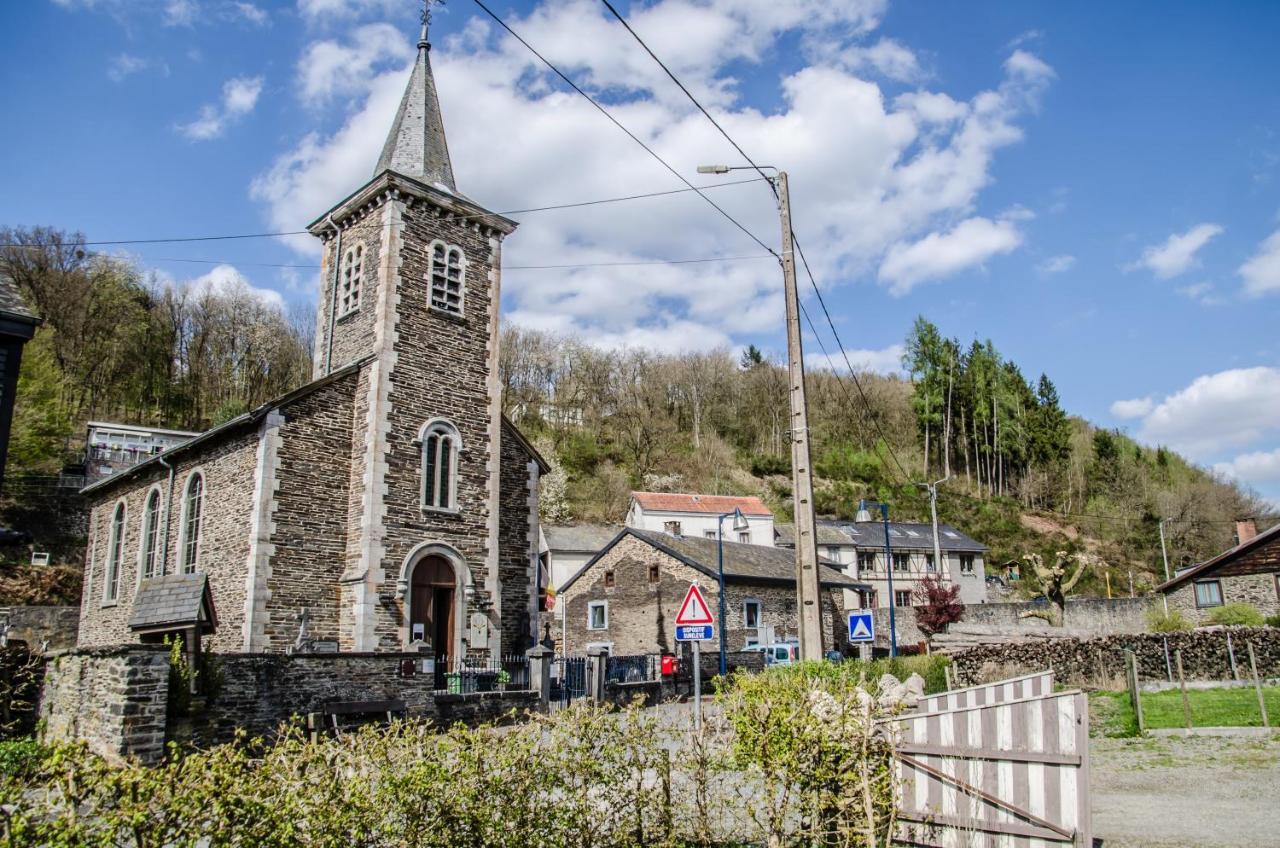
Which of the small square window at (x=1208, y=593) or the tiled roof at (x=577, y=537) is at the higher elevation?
the tiled roof at (x=577, y=537)

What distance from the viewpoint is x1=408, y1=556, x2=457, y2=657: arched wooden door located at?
802 inches

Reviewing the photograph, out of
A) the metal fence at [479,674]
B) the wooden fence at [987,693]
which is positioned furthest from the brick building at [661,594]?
the wooden fence at [987,693]

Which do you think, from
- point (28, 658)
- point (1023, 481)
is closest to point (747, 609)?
point (28, 658)

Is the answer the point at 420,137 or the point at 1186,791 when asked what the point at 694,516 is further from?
the point at 1186,791

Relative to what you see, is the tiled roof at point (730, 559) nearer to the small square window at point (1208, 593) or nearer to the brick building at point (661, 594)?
the brick building at point (661, 594)

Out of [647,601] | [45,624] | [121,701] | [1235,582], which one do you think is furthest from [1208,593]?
[45,624]

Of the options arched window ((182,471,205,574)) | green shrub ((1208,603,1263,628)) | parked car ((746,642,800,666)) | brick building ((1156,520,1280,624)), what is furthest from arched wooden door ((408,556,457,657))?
brick building ((1156,520,1280,624))

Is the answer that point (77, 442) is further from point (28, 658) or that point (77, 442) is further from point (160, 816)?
point (160, 816)

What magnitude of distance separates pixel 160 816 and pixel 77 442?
4937 centimetres

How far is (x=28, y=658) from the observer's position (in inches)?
514

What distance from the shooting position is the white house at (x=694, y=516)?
53.0 meters

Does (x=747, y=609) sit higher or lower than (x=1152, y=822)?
higher

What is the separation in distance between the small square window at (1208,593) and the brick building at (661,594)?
1522 cm

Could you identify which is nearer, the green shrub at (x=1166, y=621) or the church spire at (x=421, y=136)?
the church spire at (x=421, y=136)
